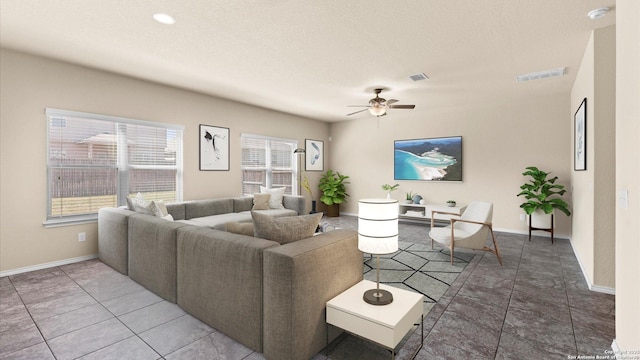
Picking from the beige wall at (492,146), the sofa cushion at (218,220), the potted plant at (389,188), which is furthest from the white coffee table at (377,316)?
the potted plant at (389,188)

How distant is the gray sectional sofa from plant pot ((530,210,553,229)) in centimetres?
470

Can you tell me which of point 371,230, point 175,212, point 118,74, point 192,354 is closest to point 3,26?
point 118,74

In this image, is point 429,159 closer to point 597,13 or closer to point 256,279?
point 597,13

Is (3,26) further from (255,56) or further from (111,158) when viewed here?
(255,56)

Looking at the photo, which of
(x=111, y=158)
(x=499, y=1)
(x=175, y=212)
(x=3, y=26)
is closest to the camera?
(x=499, y=1)

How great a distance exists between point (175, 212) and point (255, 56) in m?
2.78

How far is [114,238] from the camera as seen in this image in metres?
3.47

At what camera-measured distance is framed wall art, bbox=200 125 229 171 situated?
17.4 feet

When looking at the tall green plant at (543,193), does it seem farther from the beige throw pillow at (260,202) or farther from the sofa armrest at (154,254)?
the sofa armrest at (154,254)

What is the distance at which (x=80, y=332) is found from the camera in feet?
7.16

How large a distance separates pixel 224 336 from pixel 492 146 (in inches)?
242

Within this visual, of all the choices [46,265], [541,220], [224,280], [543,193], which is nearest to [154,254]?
[224,280]
